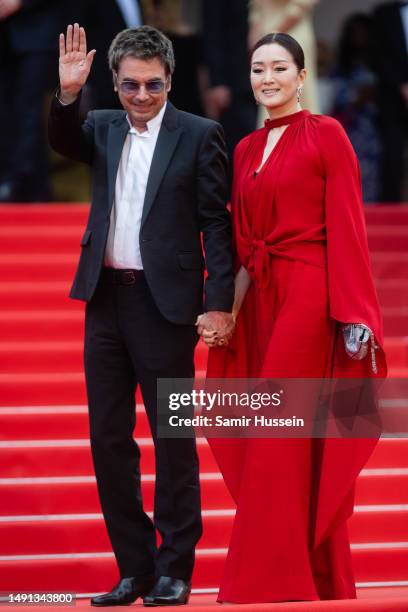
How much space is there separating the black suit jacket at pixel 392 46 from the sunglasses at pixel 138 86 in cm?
452

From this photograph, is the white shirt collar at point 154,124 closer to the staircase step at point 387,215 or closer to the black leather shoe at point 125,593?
the black leather shoe at point 125,593

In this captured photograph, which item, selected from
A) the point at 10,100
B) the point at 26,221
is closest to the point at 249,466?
the point at 26,221

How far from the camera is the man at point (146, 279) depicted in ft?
15.4

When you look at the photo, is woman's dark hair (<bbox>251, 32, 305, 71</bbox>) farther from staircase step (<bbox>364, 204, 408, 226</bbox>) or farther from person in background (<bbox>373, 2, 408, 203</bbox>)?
person in background (<bbox>373, 2, 408, 203</bbox>)

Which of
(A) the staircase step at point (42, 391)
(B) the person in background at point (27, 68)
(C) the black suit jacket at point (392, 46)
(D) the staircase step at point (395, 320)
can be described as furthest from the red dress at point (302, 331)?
(C) the black suit jacket at point (392, 46)

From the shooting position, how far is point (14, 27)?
8203mm

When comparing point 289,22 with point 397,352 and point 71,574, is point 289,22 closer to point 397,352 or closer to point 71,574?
point 397,352

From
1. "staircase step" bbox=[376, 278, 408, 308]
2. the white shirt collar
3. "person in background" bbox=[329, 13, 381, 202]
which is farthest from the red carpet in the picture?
"person in background" bbox=[329, 13, 381, 202]

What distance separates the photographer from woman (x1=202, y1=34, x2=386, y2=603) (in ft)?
15.2

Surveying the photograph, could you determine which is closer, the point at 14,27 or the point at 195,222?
the point at 195,222

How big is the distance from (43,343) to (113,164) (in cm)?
252

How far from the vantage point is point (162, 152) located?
4.74 metres

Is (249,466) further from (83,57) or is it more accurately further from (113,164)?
(83,57)

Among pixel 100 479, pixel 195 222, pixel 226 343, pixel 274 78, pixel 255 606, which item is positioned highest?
→ pixel 274 78
